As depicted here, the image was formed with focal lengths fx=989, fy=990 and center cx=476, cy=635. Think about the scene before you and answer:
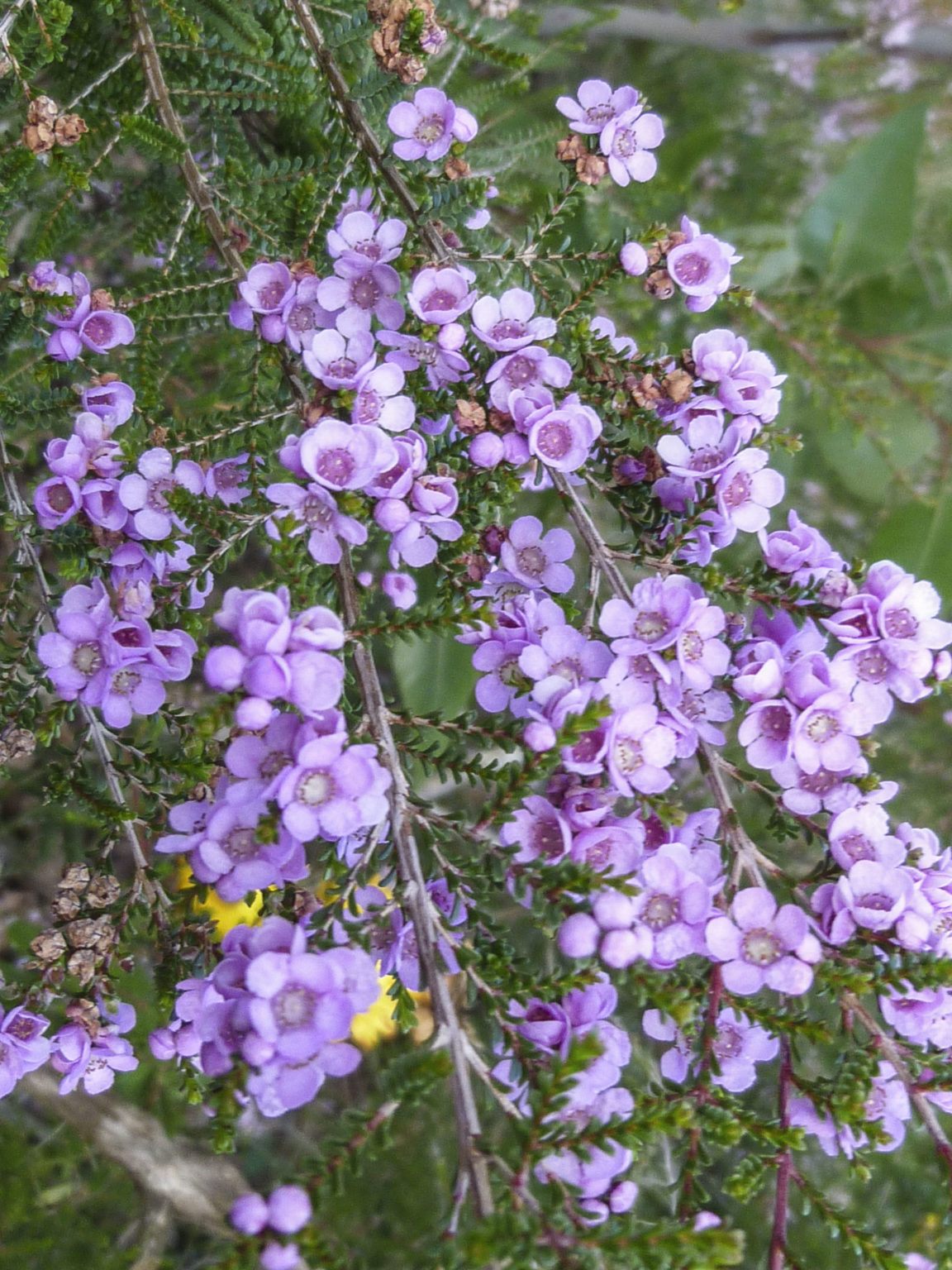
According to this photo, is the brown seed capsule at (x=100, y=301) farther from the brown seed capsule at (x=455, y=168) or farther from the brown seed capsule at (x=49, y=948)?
the brown seed capsule at (x=49, y=948)

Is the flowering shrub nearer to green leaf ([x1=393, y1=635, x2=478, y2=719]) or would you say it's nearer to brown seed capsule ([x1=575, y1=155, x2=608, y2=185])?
brown seed capsule ([x1=575, y1=155, x2=608, y2=185])

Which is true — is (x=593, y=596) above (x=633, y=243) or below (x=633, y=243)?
below

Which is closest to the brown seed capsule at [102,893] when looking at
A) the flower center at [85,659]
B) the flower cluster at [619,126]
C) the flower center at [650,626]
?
the flower center at [85,659]

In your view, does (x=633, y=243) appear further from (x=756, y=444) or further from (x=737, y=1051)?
(x=737, y=1051)

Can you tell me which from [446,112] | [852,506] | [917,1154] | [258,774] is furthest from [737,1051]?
[852,506]

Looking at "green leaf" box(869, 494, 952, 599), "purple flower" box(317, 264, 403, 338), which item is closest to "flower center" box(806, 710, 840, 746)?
"purple flower" box(317, 264, 403, 338)

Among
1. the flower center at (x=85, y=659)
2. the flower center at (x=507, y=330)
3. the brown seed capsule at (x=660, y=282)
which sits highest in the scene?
the brown seed capsule at (x=660, y=282)
